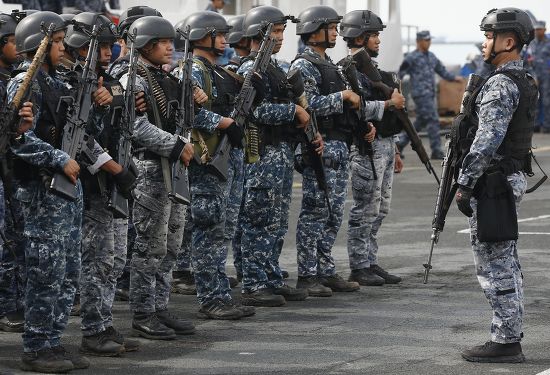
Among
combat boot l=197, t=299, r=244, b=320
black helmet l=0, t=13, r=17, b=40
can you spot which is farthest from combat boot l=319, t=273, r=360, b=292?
black helmet l=0, t=13, r=17, b=40

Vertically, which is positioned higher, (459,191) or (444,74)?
(444,74)

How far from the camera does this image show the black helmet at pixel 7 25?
905 cm

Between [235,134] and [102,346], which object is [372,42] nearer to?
[235,134]

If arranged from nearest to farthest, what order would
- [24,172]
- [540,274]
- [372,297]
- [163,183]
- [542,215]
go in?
1. [24,172]
2. [163,183]
3. [372,297]
4. [540,274]
5. [542,215]

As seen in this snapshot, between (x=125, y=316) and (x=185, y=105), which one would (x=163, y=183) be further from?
(x=125, y=316)

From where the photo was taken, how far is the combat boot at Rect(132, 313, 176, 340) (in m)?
8.95

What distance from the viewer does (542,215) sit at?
16000 millimetres

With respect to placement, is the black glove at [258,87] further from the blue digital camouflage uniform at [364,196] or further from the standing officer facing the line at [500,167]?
the standing officer facing the line at [500,167]

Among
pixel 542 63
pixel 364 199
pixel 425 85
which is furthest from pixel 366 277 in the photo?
pixel 542 63

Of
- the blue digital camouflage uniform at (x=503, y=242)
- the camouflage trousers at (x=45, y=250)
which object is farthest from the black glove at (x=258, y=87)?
the camouflage trousers at (x=45, y=250)

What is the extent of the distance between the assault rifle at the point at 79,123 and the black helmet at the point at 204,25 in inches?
59.0

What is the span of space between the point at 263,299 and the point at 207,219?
0.99 m

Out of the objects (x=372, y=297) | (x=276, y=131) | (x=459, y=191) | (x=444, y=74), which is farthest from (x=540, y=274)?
(x=444, y=74)

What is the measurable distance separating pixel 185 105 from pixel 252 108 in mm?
1168
